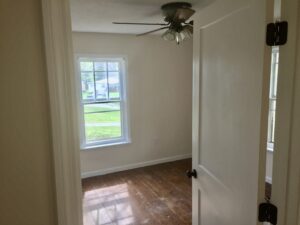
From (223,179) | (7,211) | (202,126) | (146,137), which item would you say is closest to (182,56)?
(146,137)

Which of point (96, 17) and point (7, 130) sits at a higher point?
point (96, 17)

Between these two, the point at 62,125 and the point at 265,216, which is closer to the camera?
the point at 62,125

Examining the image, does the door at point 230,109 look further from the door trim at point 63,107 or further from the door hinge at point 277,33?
the door trim at point 63,107

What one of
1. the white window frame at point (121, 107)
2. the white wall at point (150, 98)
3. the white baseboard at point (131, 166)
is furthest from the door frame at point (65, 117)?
the white baseboard at point (131, 166)

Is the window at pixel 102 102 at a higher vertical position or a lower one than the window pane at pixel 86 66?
lower

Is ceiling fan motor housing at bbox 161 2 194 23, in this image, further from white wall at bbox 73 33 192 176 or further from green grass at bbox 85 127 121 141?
green grass at bbox 85 127 121 141

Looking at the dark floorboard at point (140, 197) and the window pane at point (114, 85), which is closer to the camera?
the dark floorboard at point (140, 197)

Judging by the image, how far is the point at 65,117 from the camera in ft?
3.08

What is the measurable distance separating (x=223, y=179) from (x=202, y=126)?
1.24 ft

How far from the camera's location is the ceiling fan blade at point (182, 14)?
2.36 meters

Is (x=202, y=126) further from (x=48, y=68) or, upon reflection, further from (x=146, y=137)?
(x=146, y=137)

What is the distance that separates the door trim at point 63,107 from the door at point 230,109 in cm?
79

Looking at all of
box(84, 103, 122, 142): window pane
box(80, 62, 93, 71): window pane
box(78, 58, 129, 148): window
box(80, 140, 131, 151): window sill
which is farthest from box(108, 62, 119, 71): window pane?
box(80, 140, 131, 151): window sill

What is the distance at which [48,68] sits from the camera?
2.96 feet
